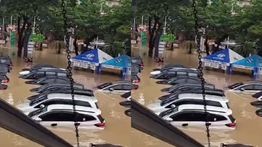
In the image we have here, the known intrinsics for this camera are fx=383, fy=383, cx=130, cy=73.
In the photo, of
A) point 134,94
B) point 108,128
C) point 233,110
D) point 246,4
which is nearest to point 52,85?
point 108,128

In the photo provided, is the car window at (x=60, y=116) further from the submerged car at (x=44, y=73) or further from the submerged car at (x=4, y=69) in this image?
the submerged car at (x=4, y=69)

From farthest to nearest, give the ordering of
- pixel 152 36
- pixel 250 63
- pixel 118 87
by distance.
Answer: pixel 250 63, pixel 118 87, pixel 152 36

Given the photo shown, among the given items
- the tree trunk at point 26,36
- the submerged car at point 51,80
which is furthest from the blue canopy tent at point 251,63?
the tree trunk at point 26,36

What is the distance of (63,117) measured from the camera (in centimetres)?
242

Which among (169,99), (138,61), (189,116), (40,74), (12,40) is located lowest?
(189,116)

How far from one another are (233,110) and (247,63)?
316mm

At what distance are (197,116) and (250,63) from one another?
0.52m

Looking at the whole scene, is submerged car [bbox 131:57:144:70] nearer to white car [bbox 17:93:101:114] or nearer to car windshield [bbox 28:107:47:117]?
white car [bbox 17:93:101:114]

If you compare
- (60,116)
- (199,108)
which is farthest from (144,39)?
(60,116)

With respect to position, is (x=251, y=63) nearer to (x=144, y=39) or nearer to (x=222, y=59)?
(x=222, y=59)

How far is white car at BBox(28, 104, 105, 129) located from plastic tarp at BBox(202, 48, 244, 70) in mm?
760

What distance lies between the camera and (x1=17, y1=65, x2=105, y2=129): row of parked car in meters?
2.40

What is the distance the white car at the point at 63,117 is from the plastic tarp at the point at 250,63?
0.93 m

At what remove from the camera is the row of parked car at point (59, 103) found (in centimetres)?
240
